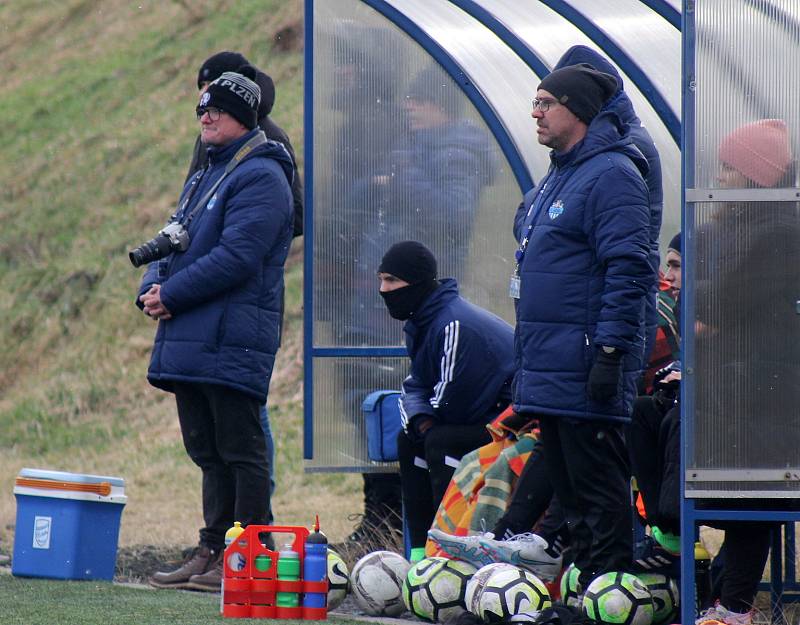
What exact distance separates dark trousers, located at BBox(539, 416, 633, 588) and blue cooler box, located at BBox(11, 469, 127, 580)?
2.49 m

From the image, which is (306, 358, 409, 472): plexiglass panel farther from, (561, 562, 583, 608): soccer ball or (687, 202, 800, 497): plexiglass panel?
(687, 202, 800, 497): plexiglass panel

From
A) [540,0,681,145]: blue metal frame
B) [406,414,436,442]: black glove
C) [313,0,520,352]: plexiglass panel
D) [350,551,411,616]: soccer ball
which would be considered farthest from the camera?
[313,0,520,352]: plexiglass panel

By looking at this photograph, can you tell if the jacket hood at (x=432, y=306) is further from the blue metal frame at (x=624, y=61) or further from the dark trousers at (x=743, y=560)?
the dark trousers at (x=743, y=560)

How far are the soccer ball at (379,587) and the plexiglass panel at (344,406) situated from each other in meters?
1.63

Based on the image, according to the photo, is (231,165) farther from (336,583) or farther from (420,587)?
(420,587)

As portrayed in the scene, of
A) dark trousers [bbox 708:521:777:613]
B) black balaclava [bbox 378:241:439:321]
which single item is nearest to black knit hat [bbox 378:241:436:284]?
black balaclava [bbox 378:241:439:321]

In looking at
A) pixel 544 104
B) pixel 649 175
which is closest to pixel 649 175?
pixel 649 175

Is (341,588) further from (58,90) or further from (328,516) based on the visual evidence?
(58,90)

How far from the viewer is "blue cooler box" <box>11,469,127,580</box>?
23.1 feet

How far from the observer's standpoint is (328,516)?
1038 cm

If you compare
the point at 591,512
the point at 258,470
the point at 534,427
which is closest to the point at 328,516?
the point at 258,470

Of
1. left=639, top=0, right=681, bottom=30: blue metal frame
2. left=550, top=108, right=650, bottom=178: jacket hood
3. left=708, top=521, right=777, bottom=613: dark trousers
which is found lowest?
left=708, top=521, right=777, bottom=613: dark trousers

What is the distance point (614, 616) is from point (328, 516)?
521 centimetres

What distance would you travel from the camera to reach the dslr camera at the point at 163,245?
6.73 m
